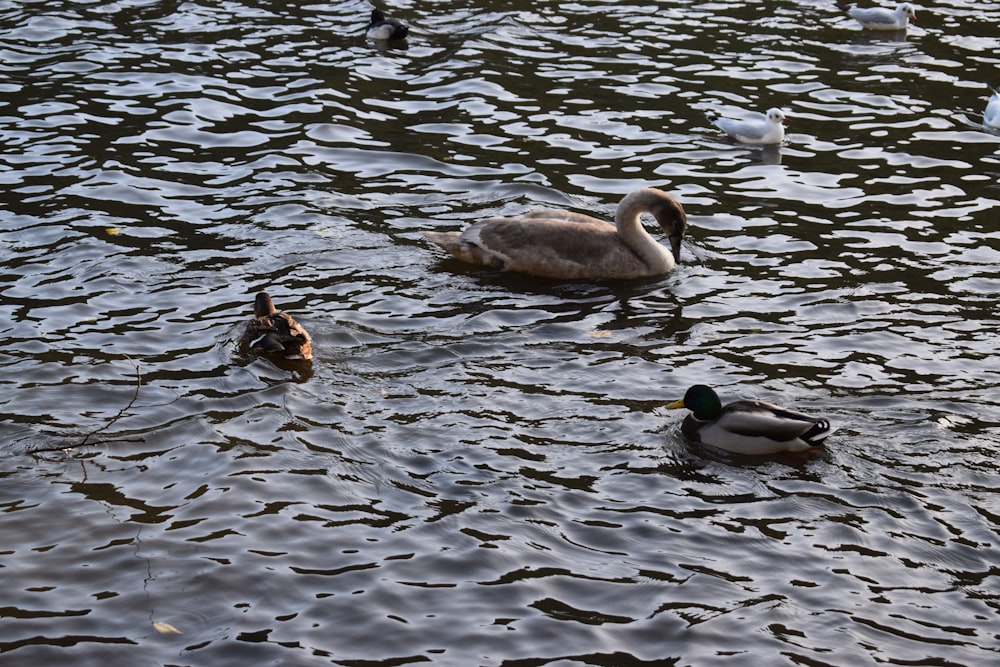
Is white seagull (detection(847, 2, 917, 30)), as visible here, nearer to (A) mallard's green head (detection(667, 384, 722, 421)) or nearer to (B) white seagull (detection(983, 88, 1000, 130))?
(B) white seagull (detection(983, 88, 1000, 130))

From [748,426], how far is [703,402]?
1.50ft

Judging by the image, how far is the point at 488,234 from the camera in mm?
13062

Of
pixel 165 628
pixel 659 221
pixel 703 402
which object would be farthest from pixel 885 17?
pixel 165 628

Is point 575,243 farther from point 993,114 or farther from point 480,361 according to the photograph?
point 993,114

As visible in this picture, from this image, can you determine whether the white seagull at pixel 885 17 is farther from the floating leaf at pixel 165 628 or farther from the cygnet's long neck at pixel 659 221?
the floating leaf at pixel 165 628

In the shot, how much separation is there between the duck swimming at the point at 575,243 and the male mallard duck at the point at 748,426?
3.66 m

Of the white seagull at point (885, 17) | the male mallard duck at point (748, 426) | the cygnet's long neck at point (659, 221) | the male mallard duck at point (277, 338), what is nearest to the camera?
the male mallard duck at point (748, 426)

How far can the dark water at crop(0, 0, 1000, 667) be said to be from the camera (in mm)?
→ 7508

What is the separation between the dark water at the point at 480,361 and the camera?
7508 millimetres

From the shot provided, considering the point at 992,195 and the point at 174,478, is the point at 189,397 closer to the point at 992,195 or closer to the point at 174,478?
the point at 174,478

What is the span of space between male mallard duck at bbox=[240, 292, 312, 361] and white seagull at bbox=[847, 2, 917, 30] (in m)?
14.0

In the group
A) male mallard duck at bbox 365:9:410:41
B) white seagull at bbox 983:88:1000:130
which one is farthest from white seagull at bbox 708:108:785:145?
male mallard duck at bbox 365:9:410:41

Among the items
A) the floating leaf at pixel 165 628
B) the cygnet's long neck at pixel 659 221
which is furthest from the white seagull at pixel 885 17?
the floating leaf at pixel 165 628

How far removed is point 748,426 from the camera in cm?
935
